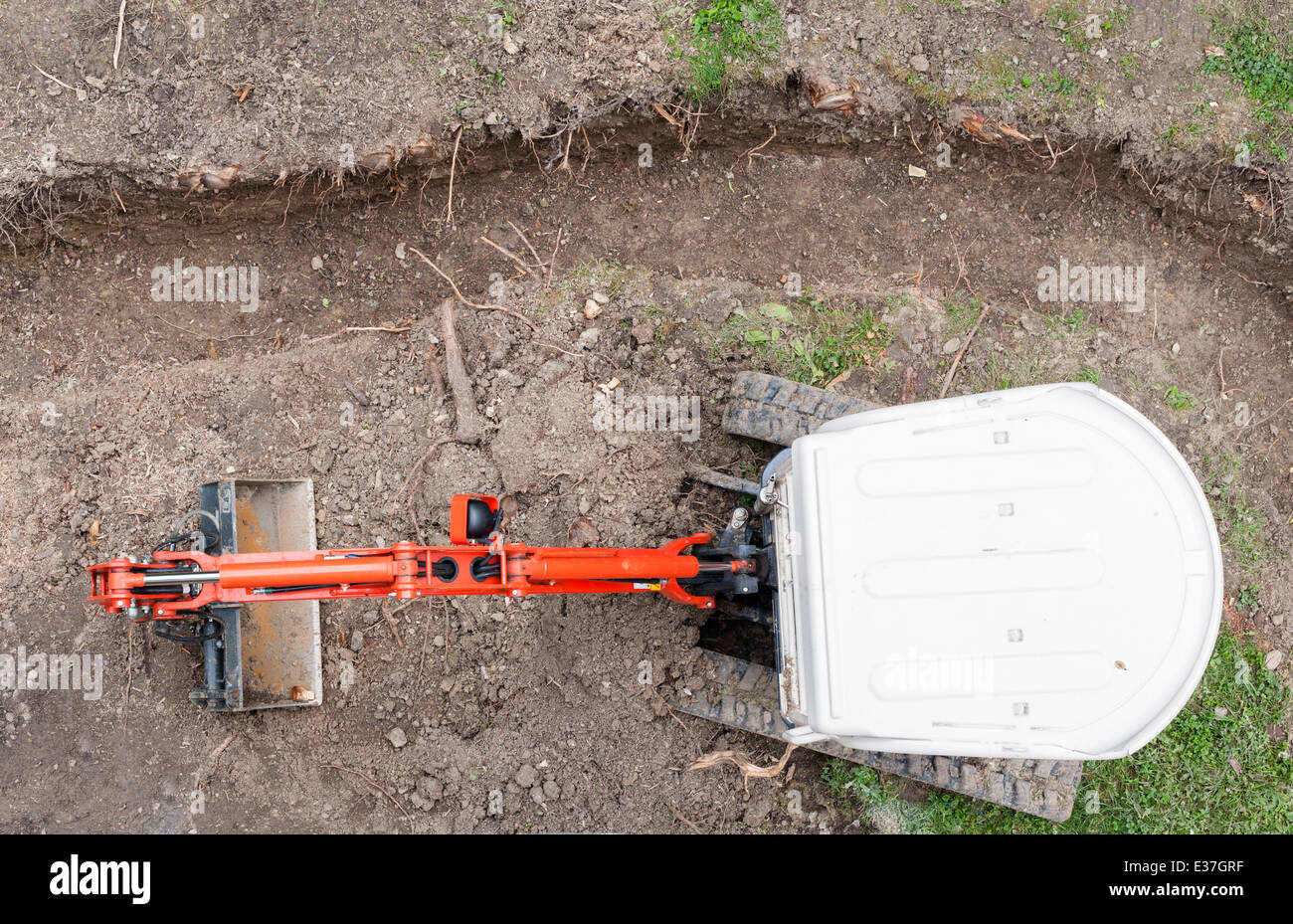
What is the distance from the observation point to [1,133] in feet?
17.8

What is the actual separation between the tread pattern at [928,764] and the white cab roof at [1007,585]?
1.33m

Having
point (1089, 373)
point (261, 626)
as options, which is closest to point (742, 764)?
point (261, 626)

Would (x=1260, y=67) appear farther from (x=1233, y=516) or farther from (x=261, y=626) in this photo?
(x=261, y=626)

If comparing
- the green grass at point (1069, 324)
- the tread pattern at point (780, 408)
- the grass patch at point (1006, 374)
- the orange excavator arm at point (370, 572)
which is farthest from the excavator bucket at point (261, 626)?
the green grass at point (1069, 324)

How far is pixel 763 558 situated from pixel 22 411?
4858 mm

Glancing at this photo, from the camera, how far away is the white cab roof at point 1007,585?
3842mm

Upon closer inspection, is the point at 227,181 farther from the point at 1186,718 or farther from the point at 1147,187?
the point at 1186,718

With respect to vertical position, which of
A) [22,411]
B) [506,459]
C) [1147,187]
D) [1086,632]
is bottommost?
[1086,632]

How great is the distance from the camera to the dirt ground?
5.42 m

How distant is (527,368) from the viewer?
555cm

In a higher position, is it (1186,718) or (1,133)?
(1,133)

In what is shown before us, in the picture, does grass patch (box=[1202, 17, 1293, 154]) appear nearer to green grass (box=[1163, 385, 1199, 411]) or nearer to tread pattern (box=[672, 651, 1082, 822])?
green grass (box=[1163, 385, 1199, 411])

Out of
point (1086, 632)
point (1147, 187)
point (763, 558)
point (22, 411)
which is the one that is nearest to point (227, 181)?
point (22, 411)

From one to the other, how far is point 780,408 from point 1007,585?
186cm
